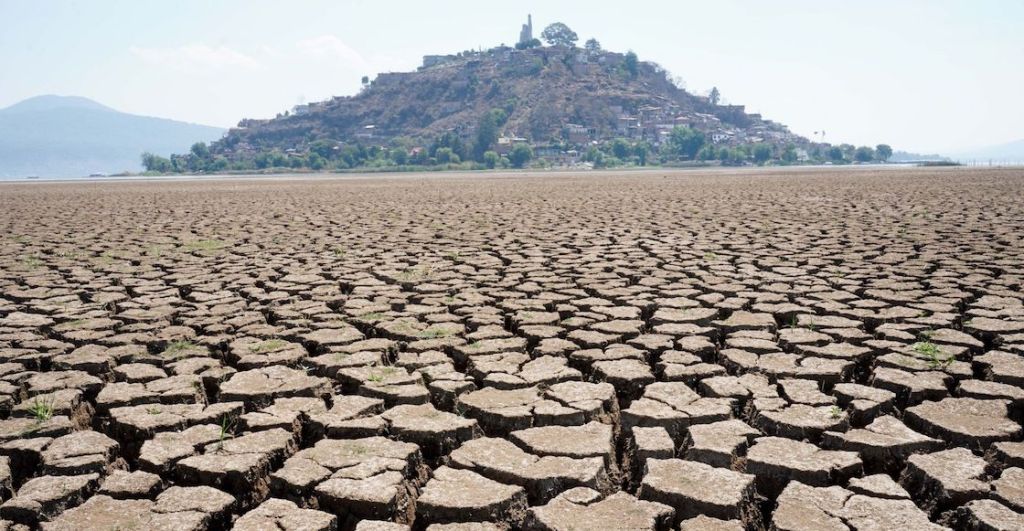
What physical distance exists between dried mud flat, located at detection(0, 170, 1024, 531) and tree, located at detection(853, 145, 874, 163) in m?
131

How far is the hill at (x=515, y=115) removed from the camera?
118m

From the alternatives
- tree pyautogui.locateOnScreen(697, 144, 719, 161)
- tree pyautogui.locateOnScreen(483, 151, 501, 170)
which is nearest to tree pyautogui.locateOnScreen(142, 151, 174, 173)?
tree pyautogui.locateOnScreen(483, 151, 501, 170)

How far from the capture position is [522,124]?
128750 mm

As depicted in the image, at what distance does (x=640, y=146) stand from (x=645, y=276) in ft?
347

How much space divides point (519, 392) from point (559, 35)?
185 meters

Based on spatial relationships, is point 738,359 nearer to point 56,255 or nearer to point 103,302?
point 103,302

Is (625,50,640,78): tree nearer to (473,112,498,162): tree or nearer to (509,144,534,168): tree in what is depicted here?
(473,112,498,162): tree

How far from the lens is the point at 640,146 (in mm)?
109000

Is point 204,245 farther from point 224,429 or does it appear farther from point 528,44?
point 528,44

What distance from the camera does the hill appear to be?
388 ft

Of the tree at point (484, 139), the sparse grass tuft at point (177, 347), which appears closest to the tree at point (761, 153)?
the tree at point (484, 139)

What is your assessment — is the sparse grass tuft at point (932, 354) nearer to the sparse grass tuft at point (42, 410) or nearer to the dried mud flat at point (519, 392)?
the dried mud flat at point (519, 392)

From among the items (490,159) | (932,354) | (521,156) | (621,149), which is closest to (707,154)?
(621,149)

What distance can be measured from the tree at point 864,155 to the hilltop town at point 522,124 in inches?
9.2
